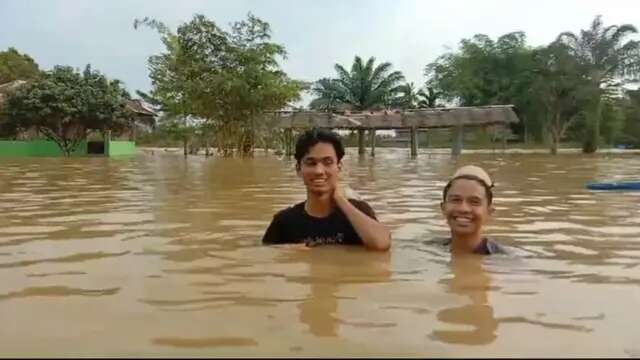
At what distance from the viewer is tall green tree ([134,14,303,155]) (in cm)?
2936

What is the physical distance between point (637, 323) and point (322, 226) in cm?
220

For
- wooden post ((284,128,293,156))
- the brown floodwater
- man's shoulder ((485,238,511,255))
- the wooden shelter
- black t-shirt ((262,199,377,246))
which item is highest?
the wooden shelter

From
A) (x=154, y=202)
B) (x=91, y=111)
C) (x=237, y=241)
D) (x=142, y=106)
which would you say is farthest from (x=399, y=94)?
(x=237, y=241)

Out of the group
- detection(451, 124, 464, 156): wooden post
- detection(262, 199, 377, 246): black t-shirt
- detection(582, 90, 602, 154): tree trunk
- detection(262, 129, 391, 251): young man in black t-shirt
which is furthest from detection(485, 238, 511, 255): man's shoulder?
→ detection(582, 90, 602, 154): tree trunk

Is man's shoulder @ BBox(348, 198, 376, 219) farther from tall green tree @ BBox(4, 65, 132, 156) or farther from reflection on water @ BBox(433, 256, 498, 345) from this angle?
tall green tree @ BBox(4, 65, 132, 156)

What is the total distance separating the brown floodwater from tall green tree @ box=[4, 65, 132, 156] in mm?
28697

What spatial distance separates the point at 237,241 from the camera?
17.5 feet

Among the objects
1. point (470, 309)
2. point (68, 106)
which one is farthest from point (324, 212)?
point (68, 106)

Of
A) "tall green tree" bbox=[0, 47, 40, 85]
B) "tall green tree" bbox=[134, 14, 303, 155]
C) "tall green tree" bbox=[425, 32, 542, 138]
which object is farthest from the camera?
"tall green tree" bbox=[0, 47, 40, 85]

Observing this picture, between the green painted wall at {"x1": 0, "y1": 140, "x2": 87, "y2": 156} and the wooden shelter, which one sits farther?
the green painted wall at {"x1": 0, "y1": 140, "x2": 87, "y2": 156}

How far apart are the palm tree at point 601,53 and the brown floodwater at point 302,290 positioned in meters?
36.0

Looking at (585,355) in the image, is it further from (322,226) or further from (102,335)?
(322,226)

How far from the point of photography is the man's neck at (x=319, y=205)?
14.9 ft

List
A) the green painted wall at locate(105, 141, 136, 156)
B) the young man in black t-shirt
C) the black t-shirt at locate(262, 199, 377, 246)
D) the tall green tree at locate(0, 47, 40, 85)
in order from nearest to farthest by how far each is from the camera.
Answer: the young man in black t-shirt
the black t-shirt at locate(262, 199, 377, 246)
the green painted wall at locate(105, 141, 136, 156)
the tall green tree at locate(0, 47, 40, 85)
